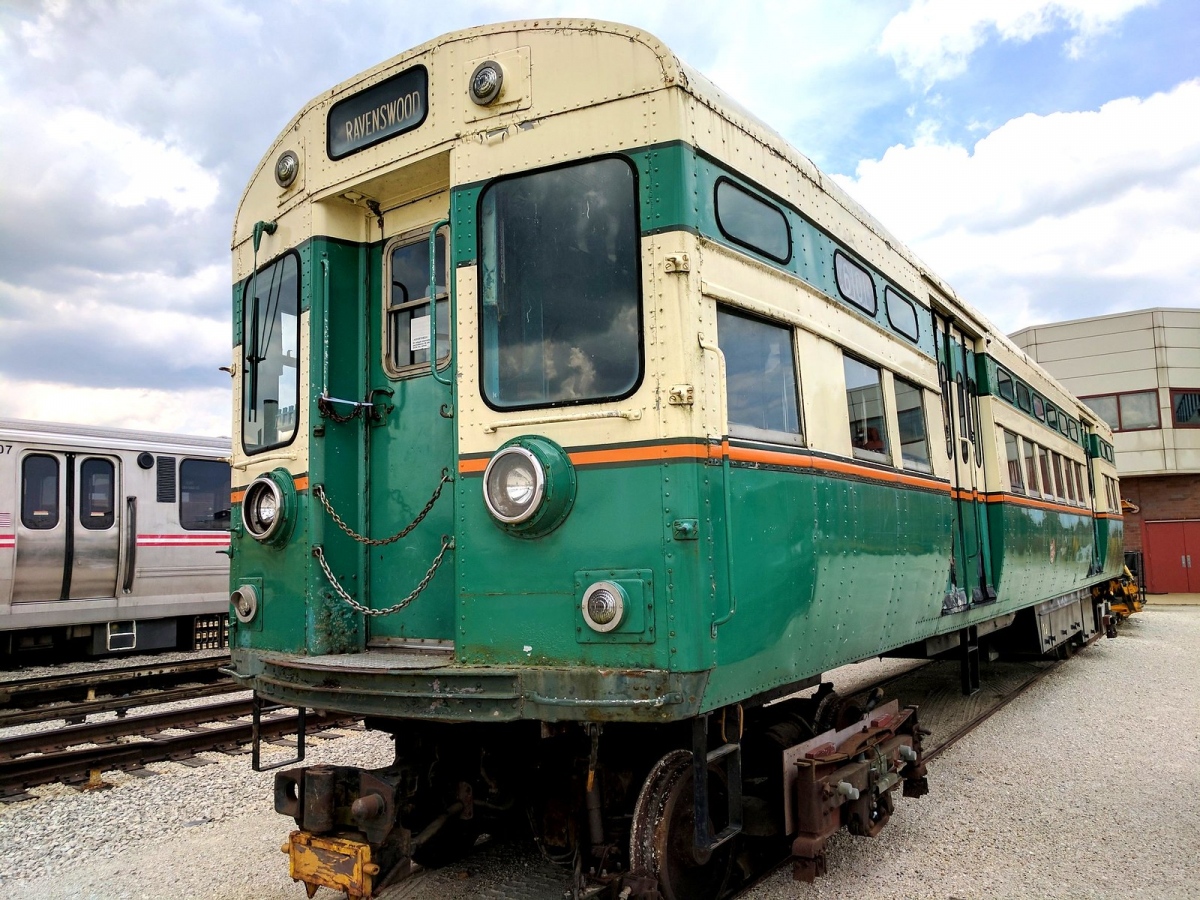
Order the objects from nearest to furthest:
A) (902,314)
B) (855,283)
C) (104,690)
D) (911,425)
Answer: (855,283), (911,425), (902,314), (104,690)

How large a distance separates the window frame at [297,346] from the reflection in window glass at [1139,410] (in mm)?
29149

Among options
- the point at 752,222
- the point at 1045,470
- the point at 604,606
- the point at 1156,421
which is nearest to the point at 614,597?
the point at 604,606

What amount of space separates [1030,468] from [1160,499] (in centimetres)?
2241

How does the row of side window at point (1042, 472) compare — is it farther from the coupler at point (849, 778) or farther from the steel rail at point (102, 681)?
the steel rail at point (102, 681)

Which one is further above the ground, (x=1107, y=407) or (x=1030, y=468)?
(x=1107, y=407)

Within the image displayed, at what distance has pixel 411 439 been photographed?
14.1 ft

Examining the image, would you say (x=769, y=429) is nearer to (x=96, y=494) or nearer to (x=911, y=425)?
(x=911, y=425)

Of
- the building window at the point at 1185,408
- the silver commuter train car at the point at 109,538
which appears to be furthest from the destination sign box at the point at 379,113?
the building window at the point at 1185,408

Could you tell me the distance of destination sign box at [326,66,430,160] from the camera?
13.2 feet

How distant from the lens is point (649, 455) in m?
3.29

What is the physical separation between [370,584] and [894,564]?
2.87 meters

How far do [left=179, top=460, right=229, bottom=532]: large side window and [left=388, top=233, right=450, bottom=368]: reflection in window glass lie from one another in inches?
360

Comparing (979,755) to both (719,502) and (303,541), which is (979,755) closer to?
(719,502)

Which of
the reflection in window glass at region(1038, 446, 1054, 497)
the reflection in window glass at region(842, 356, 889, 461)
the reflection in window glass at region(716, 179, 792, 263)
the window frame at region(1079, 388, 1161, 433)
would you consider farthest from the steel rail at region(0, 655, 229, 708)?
the window frame at region(1079, 388, 1161, 433)
